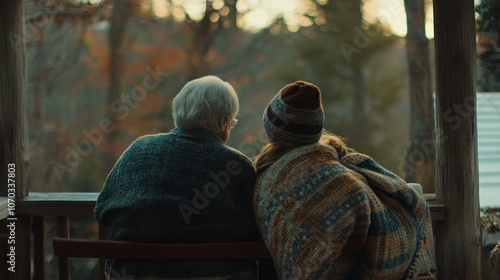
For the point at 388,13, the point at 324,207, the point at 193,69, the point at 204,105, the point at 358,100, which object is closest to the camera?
the point at 324,207

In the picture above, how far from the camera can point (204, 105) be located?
220cm

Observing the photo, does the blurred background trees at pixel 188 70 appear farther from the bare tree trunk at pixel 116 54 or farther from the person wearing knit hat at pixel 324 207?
the person wearing knit hat at pixel 324 207

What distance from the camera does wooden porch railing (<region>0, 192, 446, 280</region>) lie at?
2.98 meters

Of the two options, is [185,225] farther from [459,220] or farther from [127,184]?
[459,220]

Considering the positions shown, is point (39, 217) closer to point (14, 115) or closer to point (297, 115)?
point (14, 115)

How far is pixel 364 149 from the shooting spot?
7.95 metres

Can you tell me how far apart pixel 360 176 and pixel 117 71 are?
6102 mm

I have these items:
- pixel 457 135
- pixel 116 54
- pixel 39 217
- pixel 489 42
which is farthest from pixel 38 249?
pixel 116 54

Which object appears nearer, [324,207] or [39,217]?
[324,207]

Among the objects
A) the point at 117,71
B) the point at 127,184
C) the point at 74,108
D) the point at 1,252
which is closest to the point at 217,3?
the point at 117,71

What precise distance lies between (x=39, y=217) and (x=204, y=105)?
1.26m

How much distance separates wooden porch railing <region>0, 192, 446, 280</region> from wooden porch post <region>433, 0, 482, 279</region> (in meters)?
0.09

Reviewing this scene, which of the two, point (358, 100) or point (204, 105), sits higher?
point (204, 105)

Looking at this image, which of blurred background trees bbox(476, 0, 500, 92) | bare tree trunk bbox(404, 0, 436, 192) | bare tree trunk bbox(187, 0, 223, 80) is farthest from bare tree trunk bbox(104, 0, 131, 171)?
blurred background trees bbox(476, 0, 500, 92)
